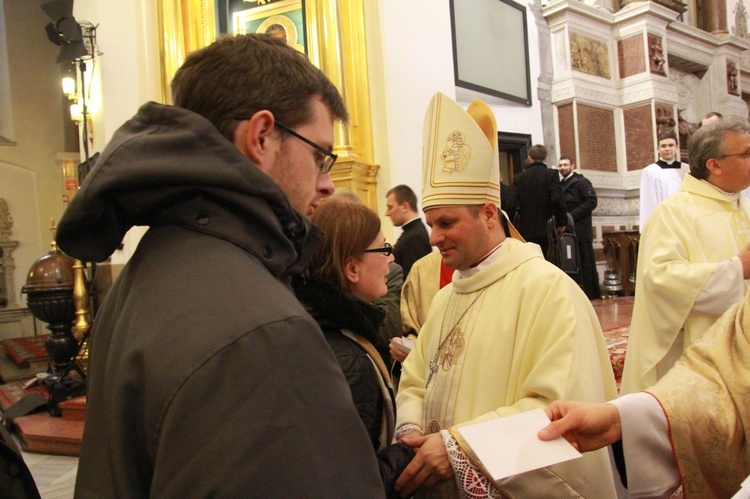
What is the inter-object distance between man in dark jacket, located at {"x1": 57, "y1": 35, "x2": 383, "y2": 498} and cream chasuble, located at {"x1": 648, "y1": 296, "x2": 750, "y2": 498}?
3.68 ft

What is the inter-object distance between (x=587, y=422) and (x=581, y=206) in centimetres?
750

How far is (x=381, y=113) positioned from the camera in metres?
5.91

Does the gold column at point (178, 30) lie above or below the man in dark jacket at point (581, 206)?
above

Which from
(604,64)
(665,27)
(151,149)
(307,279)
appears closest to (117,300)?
(151,149)

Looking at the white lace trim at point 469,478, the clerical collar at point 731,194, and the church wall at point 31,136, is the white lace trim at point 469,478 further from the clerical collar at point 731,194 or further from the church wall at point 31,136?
the church wall at point 31,136

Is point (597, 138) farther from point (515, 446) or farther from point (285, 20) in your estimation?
point (515, 446)

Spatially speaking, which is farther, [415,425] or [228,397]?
[415,425]

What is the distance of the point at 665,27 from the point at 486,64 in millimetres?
5495

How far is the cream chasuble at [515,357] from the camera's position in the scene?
1.63 meters

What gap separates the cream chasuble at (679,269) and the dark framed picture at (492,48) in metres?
5.35

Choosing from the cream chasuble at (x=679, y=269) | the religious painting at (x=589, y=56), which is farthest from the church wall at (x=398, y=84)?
the religious painting at (x=589, y=56)

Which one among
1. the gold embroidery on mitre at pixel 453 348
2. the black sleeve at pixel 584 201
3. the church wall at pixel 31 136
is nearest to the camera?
the gold embroidery on mitre at pixel 453 348

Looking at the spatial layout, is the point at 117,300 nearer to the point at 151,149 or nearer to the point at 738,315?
the point at 151,149

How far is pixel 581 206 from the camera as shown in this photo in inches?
334
